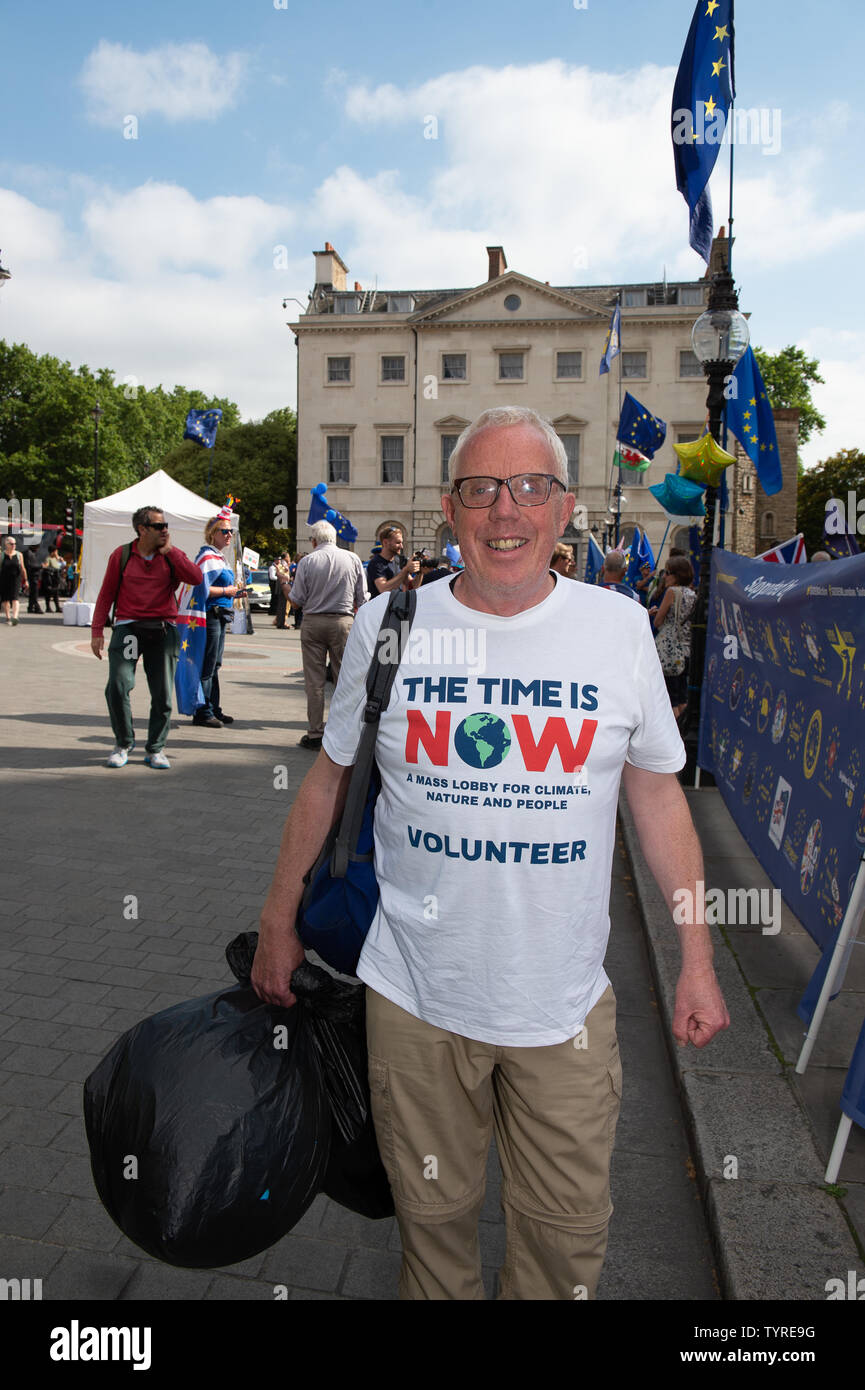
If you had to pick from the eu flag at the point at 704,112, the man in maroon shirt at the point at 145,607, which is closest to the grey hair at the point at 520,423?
the man in maroon shirt at the point at 145,607

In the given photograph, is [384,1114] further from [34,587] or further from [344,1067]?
[34,587]

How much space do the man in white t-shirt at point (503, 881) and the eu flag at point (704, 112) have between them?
6826 millimetres

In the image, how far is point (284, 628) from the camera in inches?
1107

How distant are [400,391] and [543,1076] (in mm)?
49684

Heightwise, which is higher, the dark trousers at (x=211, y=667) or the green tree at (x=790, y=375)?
the green tree at (x=790, y=375)

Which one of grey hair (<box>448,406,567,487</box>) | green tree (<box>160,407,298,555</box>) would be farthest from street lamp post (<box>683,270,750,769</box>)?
green tree (<box>160,407,298,555</box>)

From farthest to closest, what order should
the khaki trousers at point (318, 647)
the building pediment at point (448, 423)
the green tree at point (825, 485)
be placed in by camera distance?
the green tree at point (825, 485)
the building pediment at point (448, 423)
the khaki trousers at point (318, 647)

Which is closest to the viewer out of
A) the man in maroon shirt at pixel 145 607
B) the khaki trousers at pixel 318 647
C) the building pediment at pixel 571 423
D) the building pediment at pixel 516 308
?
the man in maroon shirt at pixel 145 607

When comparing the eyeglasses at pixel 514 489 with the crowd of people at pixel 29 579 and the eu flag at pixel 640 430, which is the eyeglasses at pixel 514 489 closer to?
the eu flag at pixel 640 430

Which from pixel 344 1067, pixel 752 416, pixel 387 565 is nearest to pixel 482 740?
pixel 344 1067

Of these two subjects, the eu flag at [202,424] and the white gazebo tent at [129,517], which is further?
the eu flag at [202,424]

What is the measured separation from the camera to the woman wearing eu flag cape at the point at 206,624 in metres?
9.51
